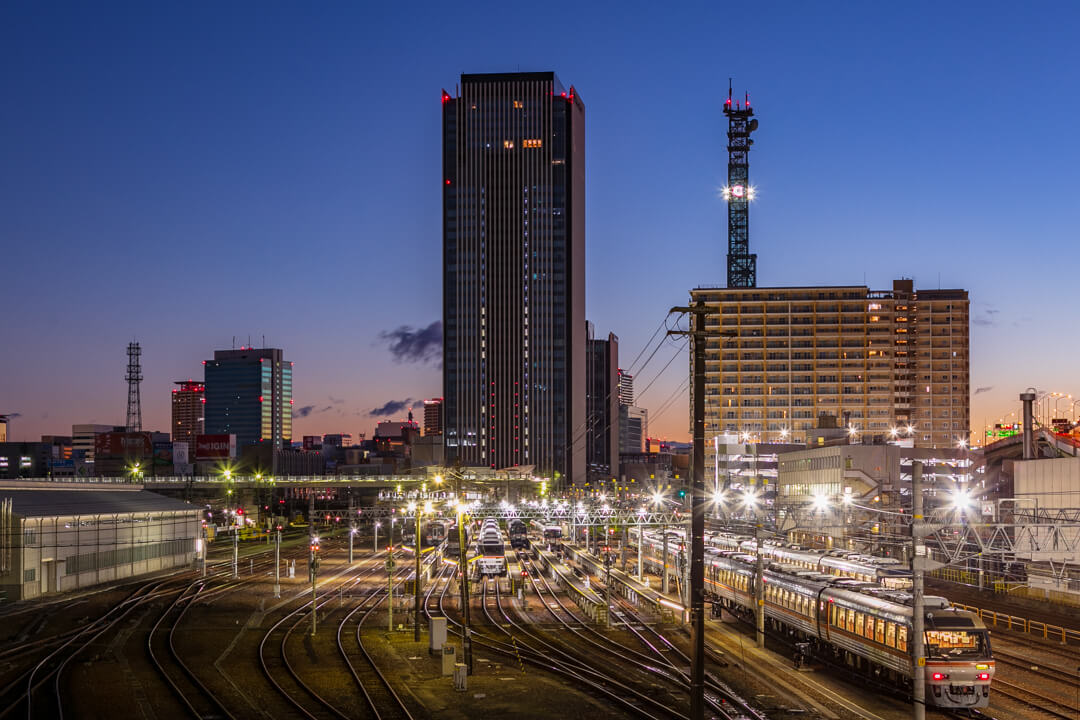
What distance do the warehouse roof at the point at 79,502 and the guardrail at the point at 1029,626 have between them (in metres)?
49.6

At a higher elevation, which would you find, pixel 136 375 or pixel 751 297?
pixel 751 297

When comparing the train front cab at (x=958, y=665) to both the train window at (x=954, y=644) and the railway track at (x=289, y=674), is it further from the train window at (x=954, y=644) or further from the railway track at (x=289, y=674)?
the railway track at (x=289, y=674)

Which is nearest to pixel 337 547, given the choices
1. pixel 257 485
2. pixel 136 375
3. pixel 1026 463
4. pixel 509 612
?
pixel 257 485

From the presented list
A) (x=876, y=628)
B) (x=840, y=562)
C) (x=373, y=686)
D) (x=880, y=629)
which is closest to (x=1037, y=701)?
(x=880, y=629)

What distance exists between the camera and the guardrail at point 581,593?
49031 millimetres

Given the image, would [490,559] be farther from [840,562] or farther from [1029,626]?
[1029,626]

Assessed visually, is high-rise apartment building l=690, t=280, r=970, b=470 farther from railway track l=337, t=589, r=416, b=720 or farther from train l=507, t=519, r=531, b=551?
railway track l=337, t=589, r=416, b=720

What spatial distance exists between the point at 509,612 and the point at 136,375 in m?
159

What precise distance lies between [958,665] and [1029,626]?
1920 centimetres

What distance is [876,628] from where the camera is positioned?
3247 centimetres

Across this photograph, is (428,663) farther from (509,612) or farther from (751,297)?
(751,297)

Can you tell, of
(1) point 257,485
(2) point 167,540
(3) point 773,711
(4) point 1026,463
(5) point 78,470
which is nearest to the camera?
(3) point 773,711

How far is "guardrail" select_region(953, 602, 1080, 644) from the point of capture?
42938mm

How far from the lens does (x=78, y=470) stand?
17775cm
